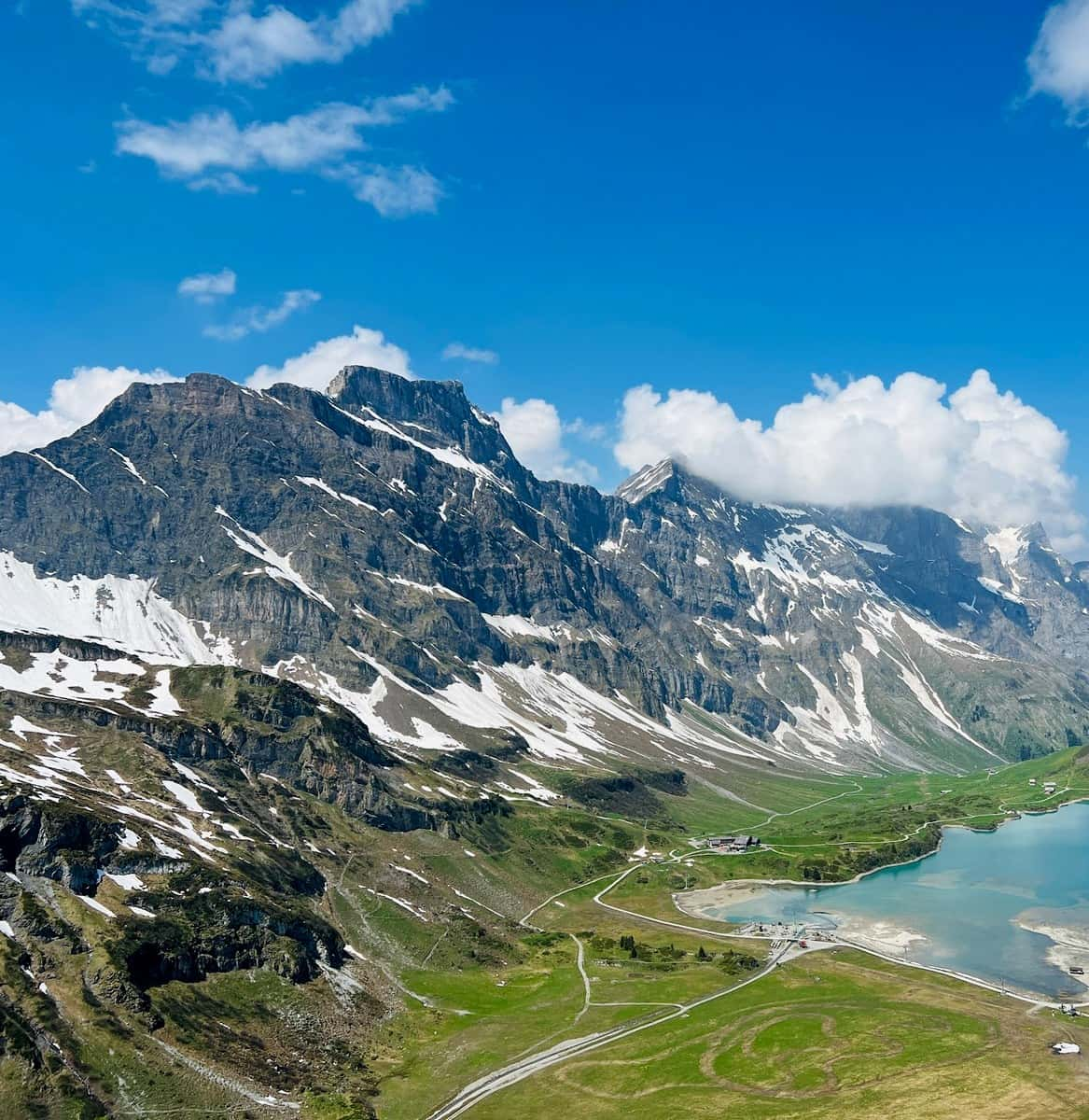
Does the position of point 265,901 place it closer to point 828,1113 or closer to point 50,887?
point 50,887

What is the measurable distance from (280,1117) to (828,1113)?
76023mm

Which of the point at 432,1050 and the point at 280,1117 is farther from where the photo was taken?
the point at 432,1050

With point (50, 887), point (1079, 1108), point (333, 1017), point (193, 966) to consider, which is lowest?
point (1079, 1108)

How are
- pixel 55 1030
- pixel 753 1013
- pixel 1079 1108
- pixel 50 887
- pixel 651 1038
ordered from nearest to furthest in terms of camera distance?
pixel 55 1030
pixel 1079 1108
pixel 50 887
pixel 651 1038
pixel 753 1013

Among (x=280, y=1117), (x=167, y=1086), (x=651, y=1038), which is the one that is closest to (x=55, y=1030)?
(x=167, y=1086)

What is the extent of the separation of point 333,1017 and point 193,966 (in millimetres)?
25019

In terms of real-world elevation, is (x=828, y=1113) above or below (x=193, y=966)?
below

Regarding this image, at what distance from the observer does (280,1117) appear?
127875mm

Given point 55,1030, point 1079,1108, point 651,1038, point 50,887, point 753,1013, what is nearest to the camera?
point 55,1030

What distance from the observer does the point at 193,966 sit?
523 ft

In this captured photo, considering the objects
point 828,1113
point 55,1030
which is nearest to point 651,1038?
point 828,1113

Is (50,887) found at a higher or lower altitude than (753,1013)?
higher

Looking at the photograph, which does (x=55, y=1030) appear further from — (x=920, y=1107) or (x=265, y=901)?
(x=920, y=1107)

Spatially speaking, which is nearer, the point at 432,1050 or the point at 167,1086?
the point at 167,1086
